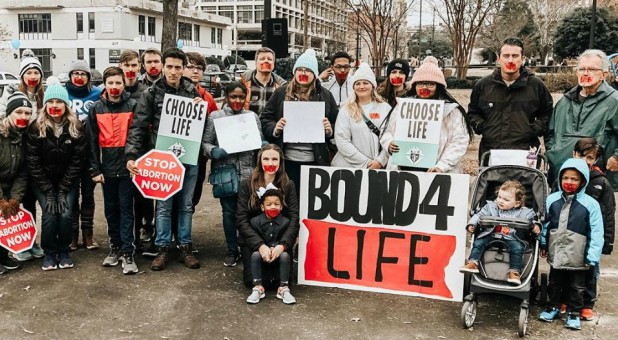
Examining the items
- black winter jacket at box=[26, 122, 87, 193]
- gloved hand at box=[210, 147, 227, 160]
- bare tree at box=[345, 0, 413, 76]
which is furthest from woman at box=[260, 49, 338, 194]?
bare tree at box=[345, 0, 413, 76]

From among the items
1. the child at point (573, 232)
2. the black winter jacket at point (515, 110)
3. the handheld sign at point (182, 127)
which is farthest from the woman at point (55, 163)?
the child at point (573, 232)

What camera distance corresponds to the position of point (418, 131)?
558cm

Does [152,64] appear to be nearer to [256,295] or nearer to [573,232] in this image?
[256,295]

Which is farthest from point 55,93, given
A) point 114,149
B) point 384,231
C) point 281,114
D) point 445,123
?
point 445,123

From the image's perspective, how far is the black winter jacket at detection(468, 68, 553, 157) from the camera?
18.5ft

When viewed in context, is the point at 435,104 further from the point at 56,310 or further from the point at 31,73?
the point at 31,73

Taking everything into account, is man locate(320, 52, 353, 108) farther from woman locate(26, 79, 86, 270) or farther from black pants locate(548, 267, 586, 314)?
black pants locate(548, 267, 586, 314)

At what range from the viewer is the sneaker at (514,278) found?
15.3 feet

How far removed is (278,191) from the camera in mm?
5574

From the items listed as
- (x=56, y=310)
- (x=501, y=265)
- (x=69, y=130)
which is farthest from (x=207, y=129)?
(x=501, y=265)

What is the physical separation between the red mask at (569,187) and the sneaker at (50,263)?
4.96 m

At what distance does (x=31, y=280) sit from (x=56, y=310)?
Answer: 916mm

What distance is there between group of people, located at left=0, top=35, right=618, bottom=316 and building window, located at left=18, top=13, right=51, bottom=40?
204ft

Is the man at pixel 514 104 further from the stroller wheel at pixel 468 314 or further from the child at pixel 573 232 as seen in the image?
the stroller wheel at pixel 468 314
